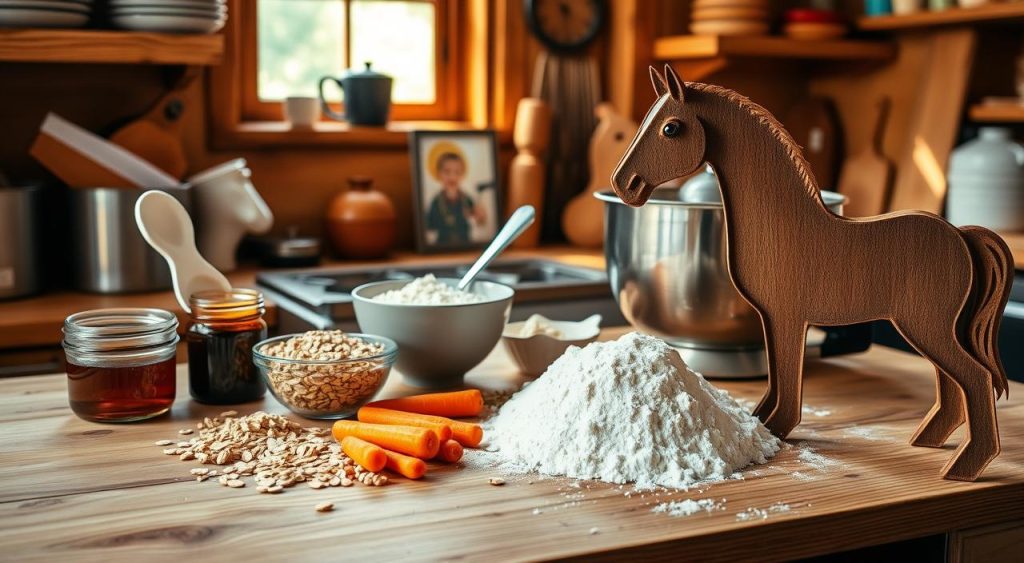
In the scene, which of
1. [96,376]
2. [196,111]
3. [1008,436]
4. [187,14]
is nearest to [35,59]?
[187,14]

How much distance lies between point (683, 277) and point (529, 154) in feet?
5.07

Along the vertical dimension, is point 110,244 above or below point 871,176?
below

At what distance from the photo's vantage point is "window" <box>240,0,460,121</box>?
275cm

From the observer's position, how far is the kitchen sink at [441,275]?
2.02 metres

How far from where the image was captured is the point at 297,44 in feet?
9.17

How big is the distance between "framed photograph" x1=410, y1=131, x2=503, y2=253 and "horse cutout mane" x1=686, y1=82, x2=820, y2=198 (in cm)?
167

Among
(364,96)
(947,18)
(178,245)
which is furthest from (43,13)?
(947,18)

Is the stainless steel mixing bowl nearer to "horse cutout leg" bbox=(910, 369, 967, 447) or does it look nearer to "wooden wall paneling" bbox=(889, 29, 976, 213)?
"horse cutout leg" bbox=(910, 369, 967, 447)

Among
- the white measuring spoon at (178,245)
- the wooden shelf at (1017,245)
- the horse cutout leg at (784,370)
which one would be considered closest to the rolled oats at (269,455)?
the white measuring spoon at (178,245)

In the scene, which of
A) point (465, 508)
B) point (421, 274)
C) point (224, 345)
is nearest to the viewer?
point (465, 508)

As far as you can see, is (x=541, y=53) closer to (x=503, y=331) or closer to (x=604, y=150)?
(x=604, y=150)

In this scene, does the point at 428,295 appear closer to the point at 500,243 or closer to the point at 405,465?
the point at 500,243

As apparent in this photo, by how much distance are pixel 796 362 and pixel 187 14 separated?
1.58 meters

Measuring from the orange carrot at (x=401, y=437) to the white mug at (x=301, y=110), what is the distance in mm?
1668
